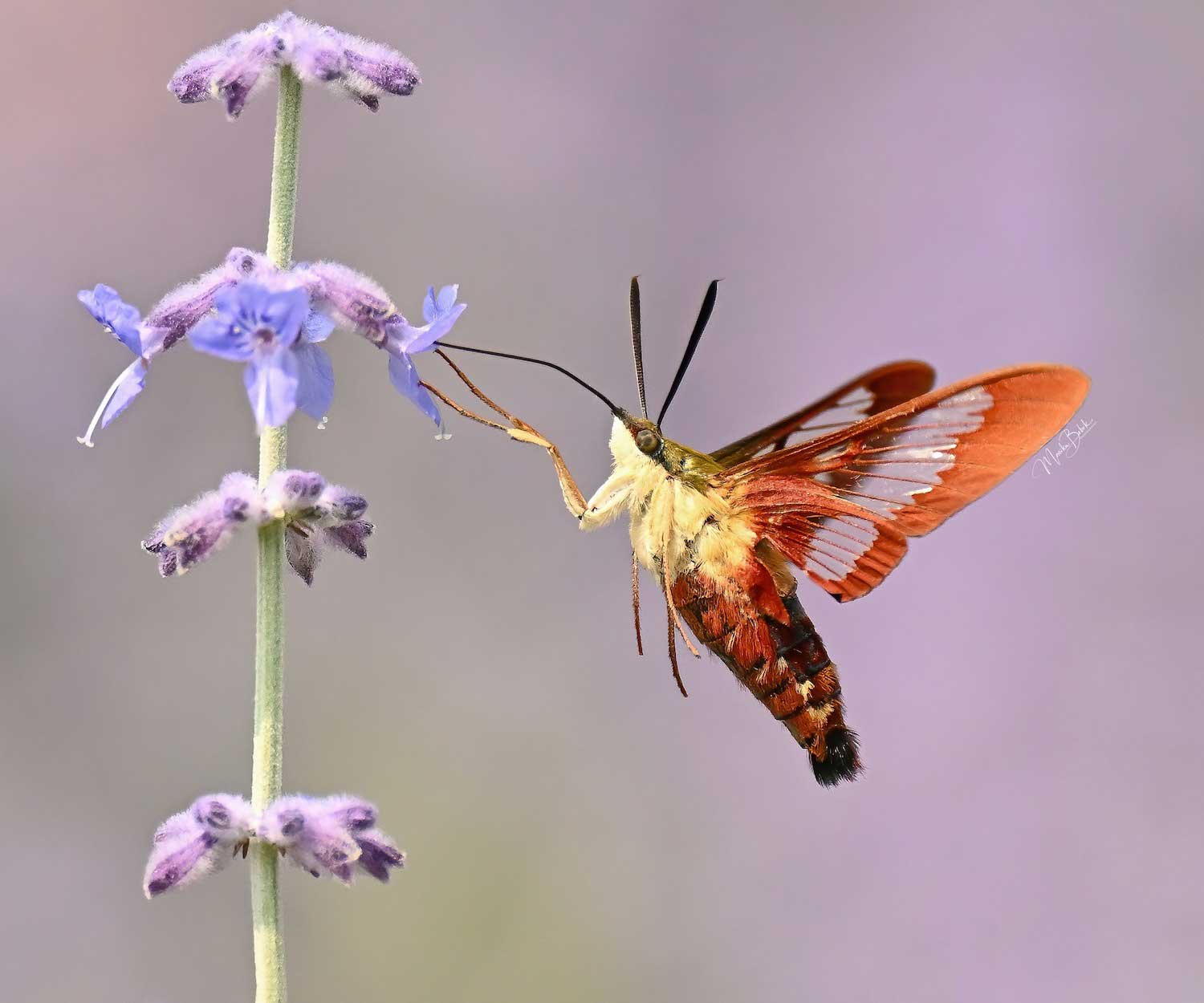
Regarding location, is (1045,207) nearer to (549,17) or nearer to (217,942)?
(549,17)

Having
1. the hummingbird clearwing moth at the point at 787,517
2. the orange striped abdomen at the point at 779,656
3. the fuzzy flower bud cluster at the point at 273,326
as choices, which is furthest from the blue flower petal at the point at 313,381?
the orange striped abdomen at the point at 779,656

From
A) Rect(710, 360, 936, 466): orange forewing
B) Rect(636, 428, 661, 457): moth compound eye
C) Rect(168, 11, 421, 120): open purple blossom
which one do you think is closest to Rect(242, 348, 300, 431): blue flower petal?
Rect(168, 11, 421, 120): open purple blossom

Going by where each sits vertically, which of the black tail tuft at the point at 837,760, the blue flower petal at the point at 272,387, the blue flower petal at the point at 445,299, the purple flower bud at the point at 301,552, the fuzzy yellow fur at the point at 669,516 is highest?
the fuzzy yellow fur at the point at 669,516

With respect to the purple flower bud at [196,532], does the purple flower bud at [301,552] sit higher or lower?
higher

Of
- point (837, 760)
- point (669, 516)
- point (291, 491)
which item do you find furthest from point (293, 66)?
point (837, 760)

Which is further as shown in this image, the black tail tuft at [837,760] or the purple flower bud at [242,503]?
the black tail tuft at [837,760]

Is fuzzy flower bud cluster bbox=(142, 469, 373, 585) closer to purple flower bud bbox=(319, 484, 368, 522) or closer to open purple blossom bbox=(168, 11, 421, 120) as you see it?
purple flower bud bbox=(319, 484, 368, 522)

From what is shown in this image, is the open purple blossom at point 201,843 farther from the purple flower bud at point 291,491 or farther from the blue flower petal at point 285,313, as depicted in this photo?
the blue flower petal at point 285,313

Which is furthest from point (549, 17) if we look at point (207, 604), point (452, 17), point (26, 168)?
point (207, 604)
